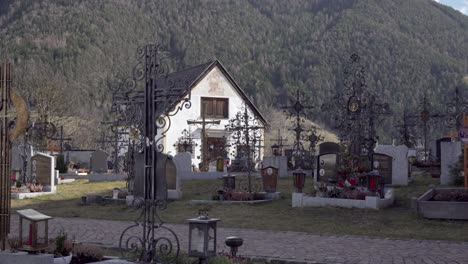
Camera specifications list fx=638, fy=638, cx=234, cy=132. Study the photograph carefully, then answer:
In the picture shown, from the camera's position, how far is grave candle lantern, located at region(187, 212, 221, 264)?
30.3 feet

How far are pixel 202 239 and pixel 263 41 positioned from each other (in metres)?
108

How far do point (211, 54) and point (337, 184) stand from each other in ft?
283

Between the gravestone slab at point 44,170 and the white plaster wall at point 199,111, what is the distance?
17541 millimetres

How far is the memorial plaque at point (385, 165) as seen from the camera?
79.0ft

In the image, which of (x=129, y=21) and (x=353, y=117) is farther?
(x=129, y=21)

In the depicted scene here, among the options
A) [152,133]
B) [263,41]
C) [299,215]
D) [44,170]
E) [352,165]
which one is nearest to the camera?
[152,133]

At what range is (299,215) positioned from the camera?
1786 cm

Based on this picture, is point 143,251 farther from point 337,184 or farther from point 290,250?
point 337,184

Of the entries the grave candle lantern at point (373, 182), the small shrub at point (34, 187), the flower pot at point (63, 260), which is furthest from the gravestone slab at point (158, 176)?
the small shrub at point (34, 187)

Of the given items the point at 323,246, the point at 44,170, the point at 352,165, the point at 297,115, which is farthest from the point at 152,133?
the point at 297,115

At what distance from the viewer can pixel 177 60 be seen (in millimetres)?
101188

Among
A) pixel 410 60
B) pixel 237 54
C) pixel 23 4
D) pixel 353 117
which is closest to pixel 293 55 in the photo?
pixel 237 54

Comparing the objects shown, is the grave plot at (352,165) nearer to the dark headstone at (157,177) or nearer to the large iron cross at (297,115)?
the large iron cross at (297,115)

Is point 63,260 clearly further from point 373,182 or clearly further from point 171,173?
point 373,182
